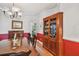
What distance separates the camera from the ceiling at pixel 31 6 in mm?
1589

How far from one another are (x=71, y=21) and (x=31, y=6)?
67 cm

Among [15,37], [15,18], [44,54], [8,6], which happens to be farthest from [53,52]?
[8,6]

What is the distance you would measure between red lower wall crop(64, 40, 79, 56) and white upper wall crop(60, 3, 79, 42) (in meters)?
0.08

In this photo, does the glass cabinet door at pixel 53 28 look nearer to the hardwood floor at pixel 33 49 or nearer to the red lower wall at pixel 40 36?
the red lower wall at pixel 40 36

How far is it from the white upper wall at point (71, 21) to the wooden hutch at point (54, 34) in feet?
0.26

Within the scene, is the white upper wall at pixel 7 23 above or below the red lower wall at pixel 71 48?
above

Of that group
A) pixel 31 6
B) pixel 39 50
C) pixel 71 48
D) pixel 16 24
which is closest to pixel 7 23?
pixel 16 24

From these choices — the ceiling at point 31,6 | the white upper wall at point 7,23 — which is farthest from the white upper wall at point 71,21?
the white upper wall at point 7,23

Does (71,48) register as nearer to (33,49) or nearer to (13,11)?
(33,49)

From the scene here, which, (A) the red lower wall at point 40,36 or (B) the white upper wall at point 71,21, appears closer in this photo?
(B) the white upper wall at point 71,21

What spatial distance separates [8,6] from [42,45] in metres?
0.84

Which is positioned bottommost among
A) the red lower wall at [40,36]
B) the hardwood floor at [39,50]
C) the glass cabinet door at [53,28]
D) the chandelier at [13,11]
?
the hardwood floor at [39,50]

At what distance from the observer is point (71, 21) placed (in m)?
1.59

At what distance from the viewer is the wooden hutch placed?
5.03ft
